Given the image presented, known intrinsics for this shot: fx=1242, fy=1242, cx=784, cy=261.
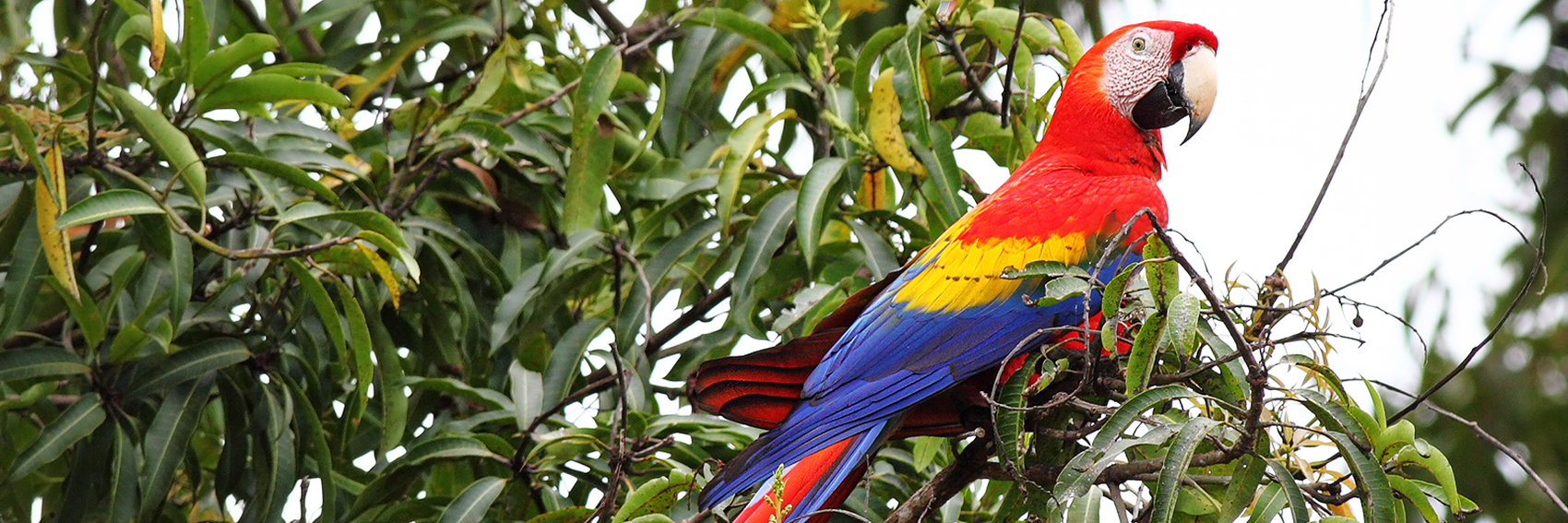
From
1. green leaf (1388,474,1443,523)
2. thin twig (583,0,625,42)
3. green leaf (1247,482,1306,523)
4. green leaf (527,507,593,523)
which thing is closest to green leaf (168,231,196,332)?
green leaf (527,507,593,523)

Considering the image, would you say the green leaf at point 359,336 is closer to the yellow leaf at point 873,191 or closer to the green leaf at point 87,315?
the green leaf at point 87,315

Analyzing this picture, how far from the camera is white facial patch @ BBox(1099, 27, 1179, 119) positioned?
7.16 ft

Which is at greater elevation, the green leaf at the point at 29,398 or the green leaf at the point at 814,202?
the green leaf at the point at 29,398

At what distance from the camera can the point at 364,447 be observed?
2.35 m

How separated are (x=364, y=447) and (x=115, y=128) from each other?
0.71 meters

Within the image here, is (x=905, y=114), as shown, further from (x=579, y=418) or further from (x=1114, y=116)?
(x=579, y=418)

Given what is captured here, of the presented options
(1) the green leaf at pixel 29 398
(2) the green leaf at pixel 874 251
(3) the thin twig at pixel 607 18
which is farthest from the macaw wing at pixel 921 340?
(1) the green leaf at pixel 29 398

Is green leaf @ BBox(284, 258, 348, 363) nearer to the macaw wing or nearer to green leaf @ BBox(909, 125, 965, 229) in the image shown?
the macaw wing

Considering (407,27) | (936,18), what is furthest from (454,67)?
(936,18)

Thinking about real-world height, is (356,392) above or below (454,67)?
below

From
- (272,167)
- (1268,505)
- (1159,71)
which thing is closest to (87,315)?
(272,167)

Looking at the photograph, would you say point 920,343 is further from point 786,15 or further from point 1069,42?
point 786,15

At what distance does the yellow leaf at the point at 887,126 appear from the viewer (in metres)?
2.04

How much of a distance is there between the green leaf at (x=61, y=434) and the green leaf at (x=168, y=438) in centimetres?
9
